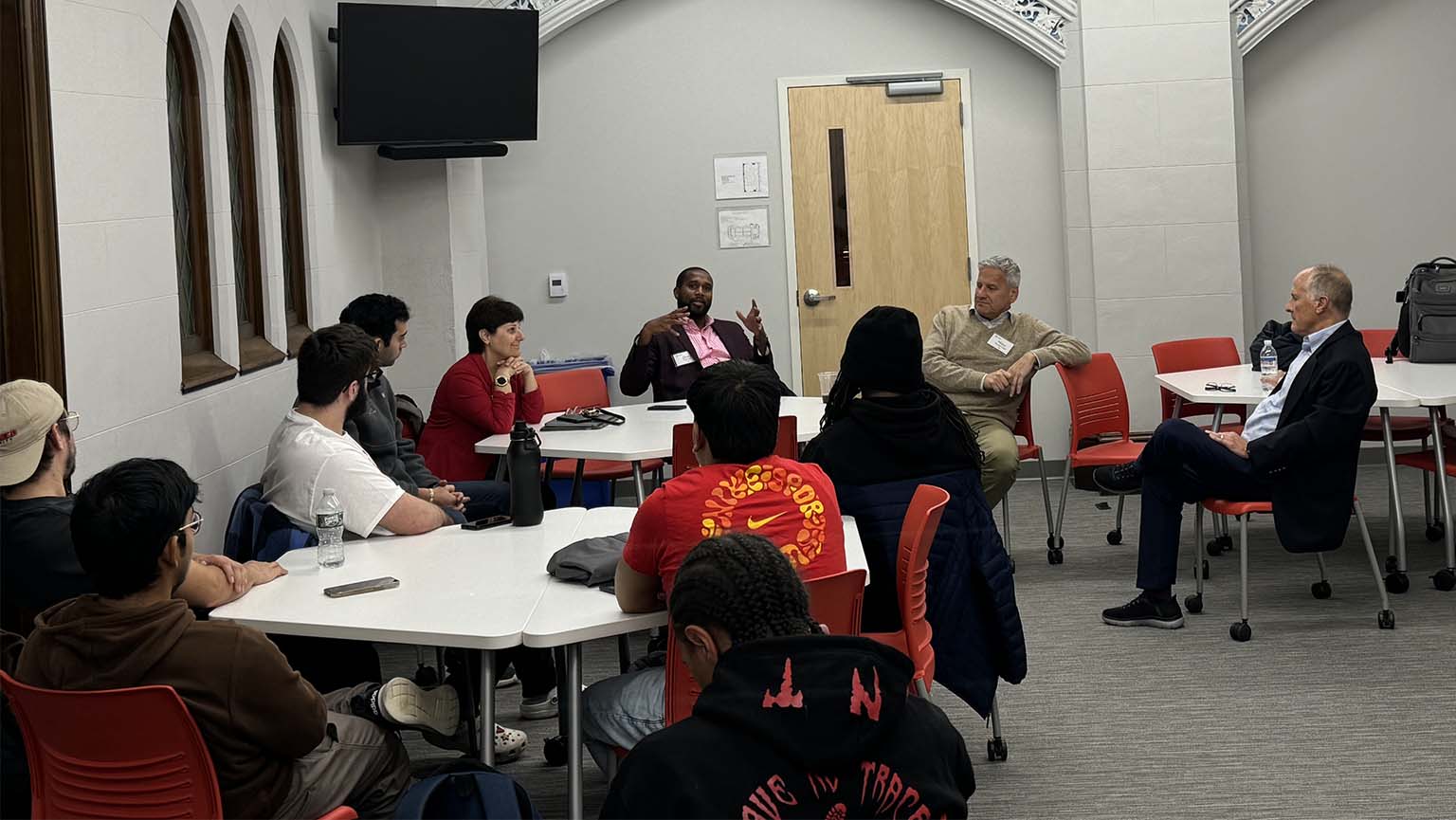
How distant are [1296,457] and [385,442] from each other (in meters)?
3.23

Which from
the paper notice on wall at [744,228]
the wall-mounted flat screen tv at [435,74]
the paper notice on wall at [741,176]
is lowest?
the paper notice on wall at [744,228]

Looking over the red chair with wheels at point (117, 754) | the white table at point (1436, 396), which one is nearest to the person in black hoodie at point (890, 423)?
the red chair with wheels at point (117, 754)

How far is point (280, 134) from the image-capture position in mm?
6586

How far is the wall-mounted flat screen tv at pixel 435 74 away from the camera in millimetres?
6910

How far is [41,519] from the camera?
3148 mm

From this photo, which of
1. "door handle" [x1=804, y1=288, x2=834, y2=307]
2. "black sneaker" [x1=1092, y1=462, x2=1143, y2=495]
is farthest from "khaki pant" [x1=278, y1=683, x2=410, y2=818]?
"door handle" [x1=804, y1=288, x2=834, y2=307]

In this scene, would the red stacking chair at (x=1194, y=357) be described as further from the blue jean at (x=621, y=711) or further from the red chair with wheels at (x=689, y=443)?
the blue jean at (x=621, y=711)

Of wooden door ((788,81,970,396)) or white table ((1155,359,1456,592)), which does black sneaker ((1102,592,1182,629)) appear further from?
wooden door ((788,81,970,396))

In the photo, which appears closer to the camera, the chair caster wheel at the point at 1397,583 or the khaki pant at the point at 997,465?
the chair caster wheel at the point at 1397,583

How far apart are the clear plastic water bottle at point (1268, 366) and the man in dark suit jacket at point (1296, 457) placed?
0.62 meters

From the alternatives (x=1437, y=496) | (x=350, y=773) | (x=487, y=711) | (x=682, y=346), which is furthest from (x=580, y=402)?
(x=1437, y=496)

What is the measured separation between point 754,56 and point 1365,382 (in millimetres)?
4586

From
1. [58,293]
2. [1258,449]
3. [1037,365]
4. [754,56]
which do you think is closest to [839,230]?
[754,56]

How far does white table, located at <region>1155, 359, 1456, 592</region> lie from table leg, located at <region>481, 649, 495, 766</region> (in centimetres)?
371
